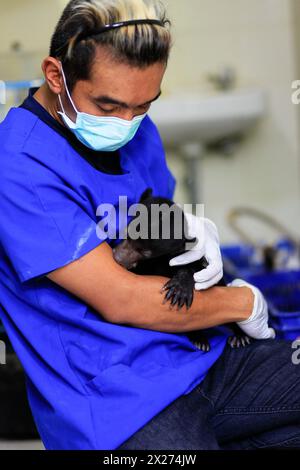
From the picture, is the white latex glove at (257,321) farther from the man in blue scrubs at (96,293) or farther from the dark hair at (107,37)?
the dark hair at (107,37)

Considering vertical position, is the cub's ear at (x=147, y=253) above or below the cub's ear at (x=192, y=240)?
below

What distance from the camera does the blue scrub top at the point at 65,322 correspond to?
1.05m

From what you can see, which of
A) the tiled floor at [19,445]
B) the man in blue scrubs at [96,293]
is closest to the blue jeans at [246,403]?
the man in blue scrubs at [96,293]

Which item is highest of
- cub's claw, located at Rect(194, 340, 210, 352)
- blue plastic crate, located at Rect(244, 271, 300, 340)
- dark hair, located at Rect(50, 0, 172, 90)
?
dark hair, located at Rect(50, 0, 172, 90)

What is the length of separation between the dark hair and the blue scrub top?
0.12 metres

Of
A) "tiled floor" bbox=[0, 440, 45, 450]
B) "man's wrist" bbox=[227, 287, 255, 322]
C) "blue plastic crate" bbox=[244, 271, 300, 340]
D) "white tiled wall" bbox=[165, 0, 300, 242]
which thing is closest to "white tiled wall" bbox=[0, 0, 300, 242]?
"white tiled wall" bbox=[165, 0, 300, 242]

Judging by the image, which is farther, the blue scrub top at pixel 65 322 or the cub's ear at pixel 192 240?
the cub's ear at pixel 192 240

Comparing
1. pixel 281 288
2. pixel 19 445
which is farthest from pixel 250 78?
pixel 19 445

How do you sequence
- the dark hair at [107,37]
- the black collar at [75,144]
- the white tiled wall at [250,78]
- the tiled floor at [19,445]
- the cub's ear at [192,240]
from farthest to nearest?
the white tiled wall at [250,78], the tiled floor at [19,445], the cub's ear at [192,240], the black collar at [75,144], the dark hair at [107,37]

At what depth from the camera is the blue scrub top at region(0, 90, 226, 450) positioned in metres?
1.05

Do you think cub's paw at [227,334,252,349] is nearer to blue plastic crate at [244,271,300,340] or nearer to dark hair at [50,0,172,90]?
dark hair at [50,0,172,90]
